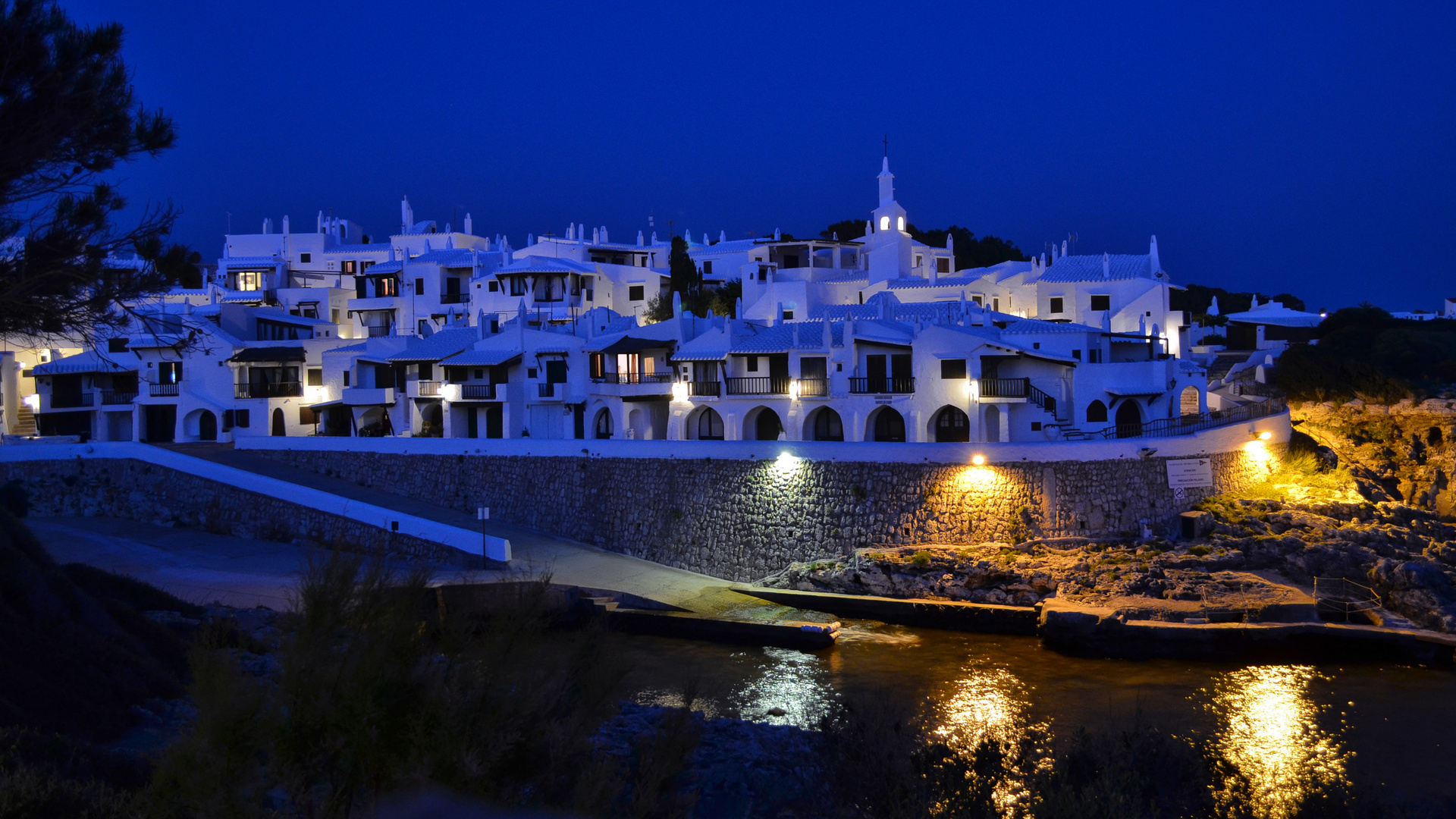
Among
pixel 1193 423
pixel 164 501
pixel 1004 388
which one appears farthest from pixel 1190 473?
pixel 164 501

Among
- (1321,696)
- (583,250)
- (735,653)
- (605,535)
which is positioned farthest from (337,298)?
(1321,696)

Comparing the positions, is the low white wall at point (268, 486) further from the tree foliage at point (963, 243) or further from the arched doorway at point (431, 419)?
the tree foliage at point (963, 243)

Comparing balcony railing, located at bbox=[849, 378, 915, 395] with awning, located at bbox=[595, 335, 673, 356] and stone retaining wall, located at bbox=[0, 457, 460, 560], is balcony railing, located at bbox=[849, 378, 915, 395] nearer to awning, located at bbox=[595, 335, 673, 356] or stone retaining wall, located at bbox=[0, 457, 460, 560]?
awning, located at bbox=[595, 335, 673, 356]

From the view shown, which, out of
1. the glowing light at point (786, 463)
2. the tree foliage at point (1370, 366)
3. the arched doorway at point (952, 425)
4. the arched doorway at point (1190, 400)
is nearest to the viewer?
the glowing light at point (786, 463)

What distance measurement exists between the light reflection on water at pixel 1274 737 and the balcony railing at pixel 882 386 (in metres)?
13.2

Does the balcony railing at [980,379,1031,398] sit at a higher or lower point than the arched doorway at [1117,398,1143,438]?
higher

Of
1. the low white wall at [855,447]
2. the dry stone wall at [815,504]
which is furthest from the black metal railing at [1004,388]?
the dry stone wall at [815,504]

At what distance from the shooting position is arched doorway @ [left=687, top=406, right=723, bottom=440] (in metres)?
35.6

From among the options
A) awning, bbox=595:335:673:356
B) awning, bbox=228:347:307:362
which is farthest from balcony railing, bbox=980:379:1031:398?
awning, bbox=228:347:307:362

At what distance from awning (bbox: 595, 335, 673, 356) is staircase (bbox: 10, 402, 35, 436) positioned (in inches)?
1093

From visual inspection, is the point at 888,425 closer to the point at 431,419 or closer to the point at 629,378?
the point at 629,378

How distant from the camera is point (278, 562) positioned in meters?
27.4

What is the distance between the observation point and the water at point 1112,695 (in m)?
15.6

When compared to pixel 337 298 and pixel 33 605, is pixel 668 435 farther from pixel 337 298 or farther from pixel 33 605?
pixel 337 298
